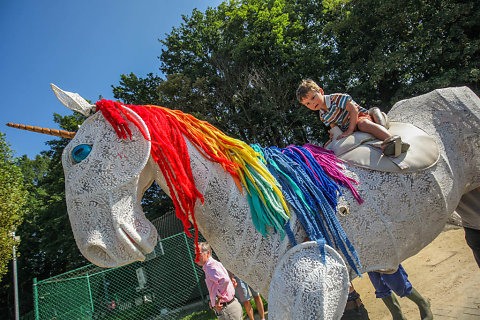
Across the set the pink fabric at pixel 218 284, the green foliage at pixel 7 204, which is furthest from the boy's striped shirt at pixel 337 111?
the green foliage at pixel 7 204

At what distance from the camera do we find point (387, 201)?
1.64 meters

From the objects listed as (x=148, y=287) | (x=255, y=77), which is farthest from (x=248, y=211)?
(x=255, y=77)

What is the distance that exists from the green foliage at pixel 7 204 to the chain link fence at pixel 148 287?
1860mm

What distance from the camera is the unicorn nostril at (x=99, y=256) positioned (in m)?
1.39

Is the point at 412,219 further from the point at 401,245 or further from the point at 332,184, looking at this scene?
the point at 332,184

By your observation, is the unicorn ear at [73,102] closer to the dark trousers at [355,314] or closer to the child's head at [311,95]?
the child's head at [311,95]

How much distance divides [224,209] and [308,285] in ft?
1.80

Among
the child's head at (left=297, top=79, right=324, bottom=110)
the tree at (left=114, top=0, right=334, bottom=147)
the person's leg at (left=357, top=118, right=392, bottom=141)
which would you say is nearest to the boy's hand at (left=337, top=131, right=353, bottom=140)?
the person's leg at (left=357, top=118, right=392, bottom=141)

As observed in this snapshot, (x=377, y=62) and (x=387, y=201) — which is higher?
(x=377, y=62)

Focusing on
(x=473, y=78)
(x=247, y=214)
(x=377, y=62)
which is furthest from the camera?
(x=377, y=62)

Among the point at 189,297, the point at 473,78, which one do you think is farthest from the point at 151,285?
the point at 473,78

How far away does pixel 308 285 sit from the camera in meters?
1.31

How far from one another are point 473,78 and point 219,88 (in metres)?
10.9

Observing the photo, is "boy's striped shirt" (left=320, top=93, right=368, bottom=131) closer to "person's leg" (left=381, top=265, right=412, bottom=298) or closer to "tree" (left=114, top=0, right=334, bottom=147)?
"person's leg" (left=381, top=265, right=412, bottom=298)
